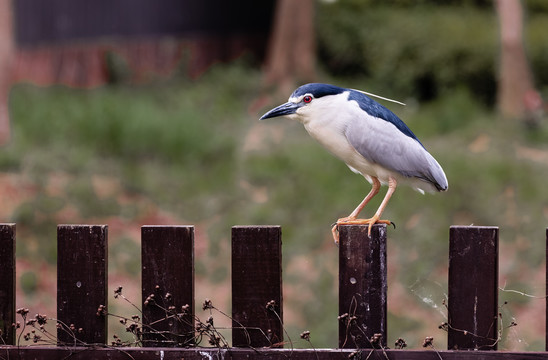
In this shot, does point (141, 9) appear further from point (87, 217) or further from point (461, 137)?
point (87, 217)

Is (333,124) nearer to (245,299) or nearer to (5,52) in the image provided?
(245,299)

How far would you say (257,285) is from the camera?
2475mm

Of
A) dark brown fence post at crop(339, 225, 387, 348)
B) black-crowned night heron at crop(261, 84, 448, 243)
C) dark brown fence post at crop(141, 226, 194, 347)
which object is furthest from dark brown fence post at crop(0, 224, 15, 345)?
dark brown fence post at crop(339, 225, 387, 348)

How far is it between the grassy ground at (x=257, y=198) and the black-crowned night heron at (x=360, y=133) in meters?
3.76

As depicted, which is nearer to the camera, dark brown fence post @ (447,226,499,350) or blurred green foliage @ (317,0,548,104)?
dark brown fence post @ (447,226,499,350)

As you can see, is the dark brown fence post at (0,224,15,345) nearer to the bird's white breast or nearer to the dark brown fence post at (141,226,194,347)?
the dark brown fence post at (141,226,194,347)

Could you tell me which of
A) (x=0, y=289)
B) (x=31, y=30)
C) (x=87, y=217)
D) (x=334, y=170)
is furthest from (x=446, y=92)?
(x=0, y=289)

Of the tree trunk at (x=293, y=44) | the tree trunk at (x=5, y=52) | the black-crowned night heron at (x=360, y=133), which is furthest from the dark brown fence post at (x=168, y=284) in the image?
the tree trunk at (x=293, y=44)

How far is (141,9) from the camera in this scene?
17344 mm

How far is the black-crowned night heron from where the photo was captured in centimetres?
290

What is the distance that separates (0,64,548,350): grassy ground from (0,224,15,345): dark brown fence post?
4577 millimetres

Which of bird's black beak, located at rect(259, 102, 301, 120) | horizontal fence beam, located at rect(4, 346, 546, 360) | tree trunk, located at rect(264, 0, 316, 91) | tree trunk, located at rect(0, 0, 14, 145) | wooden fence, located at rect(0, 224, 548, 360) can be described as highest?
tree trunk, located at rect(264, 0, 316, 91)

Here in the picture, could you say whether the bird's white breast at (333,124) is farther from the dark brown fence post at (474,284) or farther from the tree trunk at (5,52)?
the tree trunk at (5,52)

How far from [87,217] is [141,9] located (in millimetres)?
9041
